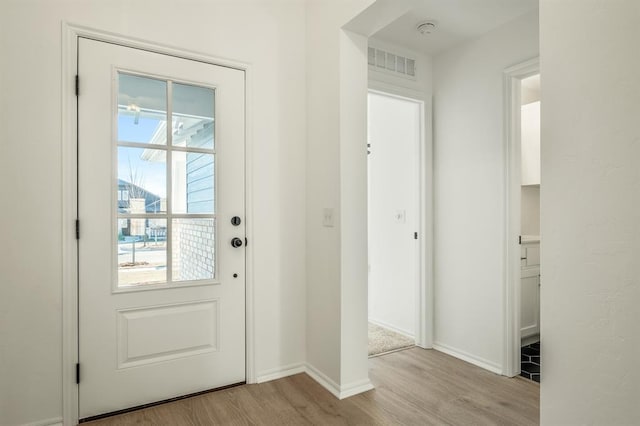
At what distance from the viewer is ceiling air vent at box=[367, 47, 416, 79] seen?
299 cm

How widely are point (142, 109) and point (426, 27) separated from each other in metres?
2.06

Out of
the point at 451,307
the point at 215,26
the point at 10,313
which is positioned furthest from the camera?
the point at 451,307

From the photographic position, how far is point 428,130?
318 centimetres

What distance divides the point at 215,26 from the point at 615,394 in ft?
8.55

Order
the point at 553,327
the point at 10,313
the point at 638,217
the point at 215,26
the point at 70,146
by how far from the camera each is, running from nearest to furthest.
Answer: the point at 638,217, the point at 553,327, the point at 10,313, the point at 70,146, the point at 215,26

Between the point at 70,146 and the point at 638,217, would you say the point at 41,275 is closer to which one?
the point at 70,146

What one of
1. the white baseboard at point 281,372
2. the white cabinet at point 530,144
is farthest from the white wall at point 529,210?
the white baseboard at point 281,372

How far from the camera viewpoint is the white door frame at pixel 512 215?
263 centimetres

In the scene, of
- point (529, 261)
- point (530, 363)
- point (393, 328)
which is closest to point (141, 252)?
point (393, 328)

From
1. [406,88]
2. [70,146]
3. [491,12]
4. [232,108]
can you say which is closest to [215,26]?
[232,108]

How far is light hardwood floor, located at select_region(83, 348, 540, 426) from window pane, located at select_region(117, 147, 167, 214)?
116 centimetres

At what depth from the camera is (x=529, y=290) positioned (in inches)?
126

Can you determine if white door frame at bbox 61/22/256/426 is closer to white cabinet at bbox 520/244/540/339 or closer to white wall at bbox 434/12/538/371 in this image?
white wall at bbox 434/12/538/371

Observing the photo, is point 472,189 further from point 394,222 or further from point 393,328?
point 393,328
